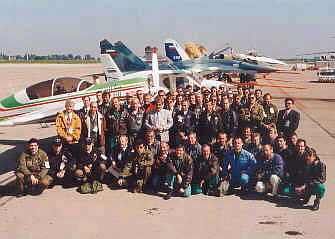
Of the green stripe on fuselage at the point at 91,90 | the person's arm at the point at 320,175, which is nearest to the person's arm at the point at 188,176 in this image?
the person's arm at the point at 320,175

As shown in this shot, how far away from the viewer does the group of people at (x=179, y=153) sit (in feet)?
23.7

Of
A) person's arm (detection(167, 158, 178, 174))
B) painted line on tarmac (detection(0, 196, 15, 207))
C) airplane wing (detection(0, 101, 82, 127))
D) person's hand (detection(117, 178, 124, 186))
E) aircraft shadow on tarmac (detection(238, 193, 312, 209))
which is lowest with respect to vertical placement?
aircraft shadow on tarmac (detection(238, 193, 312, 209))

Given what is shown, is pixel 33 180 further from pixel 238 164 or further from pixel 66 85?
pixel 66 85

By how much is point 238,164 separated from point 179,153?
953mm

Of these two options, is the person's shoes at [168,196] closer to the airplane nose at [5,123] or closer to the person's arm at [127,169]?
the person's arm at [127,169]

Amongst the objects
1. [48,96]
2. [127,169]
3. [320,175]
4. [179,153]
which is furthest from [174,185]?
[48,96]

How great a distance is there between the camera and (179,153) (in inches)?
290

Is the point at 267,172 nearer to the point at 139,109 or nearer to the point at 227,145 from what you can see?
the point at 227,145

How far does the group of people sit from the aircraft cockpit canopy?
3321mm

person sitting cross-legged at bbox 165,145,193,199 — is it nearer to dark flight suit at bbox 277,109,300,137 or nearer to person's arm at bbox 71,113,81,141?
person's arm at bbox 71,113,81,141

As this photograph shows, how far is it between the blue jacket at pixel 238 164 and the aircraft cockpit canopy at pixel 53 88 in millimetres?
5941

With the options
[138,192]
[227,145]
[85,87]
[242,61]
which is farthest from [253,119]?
[242,61]

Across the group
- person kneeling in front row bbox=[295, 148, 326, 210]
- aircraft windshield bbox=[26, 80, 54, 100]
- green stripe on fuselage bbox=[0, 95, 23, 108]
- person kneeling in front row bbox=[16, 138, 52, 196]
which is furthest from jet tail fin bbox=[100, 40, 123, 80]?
person kneeling in front row bbox=[295, 148, 326, 210]

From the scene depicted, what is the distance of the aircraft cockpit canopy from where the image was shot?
11.9 m
